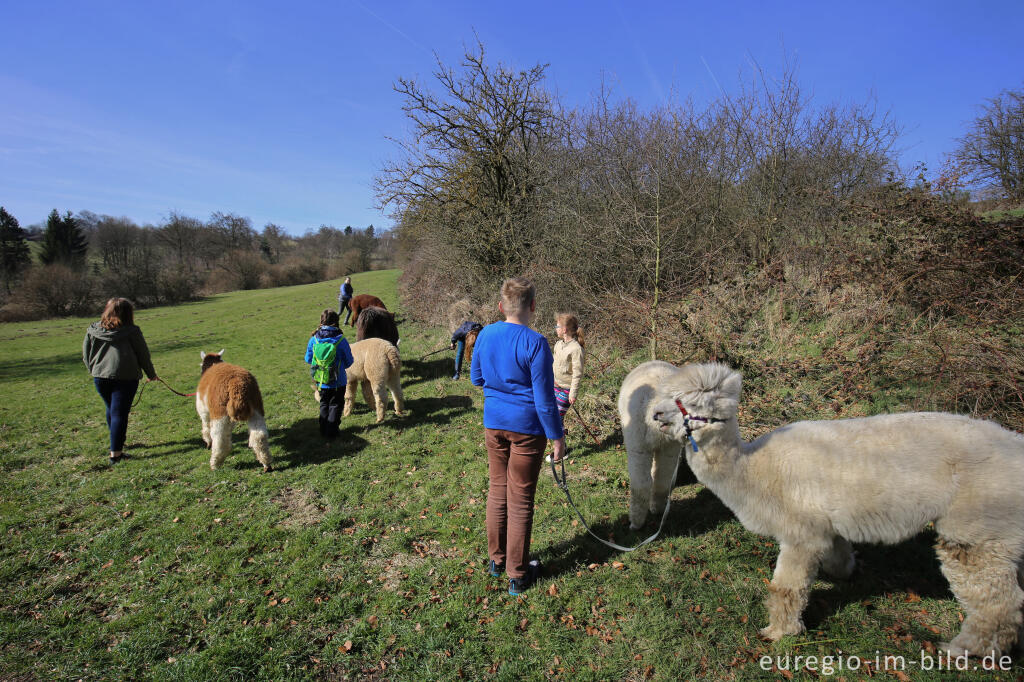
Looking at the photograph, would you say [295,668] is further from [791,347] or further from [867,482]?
[791,347]

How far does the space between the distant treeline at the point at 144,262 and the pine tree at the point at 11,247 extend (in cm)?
8

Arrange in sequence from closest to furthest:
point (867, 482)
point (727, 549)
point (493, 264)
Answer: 1. point (867, 482)
2. point (727, 549)
3. point (493, 264)

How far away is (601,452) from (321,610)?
12.9 ft

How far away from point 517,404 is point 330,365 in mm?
4449

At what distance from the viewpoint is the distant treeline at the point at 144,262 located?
28.5 m

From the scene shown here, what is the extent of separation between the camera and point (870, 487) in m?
2.84

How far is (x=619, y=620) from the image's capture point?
3.44m

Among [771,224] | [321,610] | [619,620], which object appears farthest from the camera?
[771,224]

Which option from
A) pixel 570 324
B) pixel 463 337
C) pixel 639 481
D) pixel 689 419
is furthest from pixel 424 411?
pixel 689 419

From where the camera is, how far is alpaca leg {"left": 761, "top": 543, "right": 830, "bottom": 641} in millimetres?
3012

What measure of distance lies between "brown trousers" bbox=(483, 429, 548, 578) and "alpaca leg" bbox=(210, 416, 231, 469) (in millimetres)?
4433

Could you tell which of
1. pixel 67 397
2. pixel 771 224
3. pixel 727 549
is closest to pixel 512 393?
pixel 727 549

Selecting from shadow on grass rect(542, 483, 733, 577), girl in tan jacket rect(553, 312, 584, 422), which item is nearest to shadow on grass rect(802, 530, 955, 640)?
shadow on grass rect(542, 483, 733, 577)

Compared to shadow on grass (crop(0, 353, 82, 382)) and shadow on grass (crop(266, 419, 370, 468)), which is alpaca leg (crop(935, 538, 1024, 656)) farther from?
shadow on grass (crop(0, 353, 82, 382))
